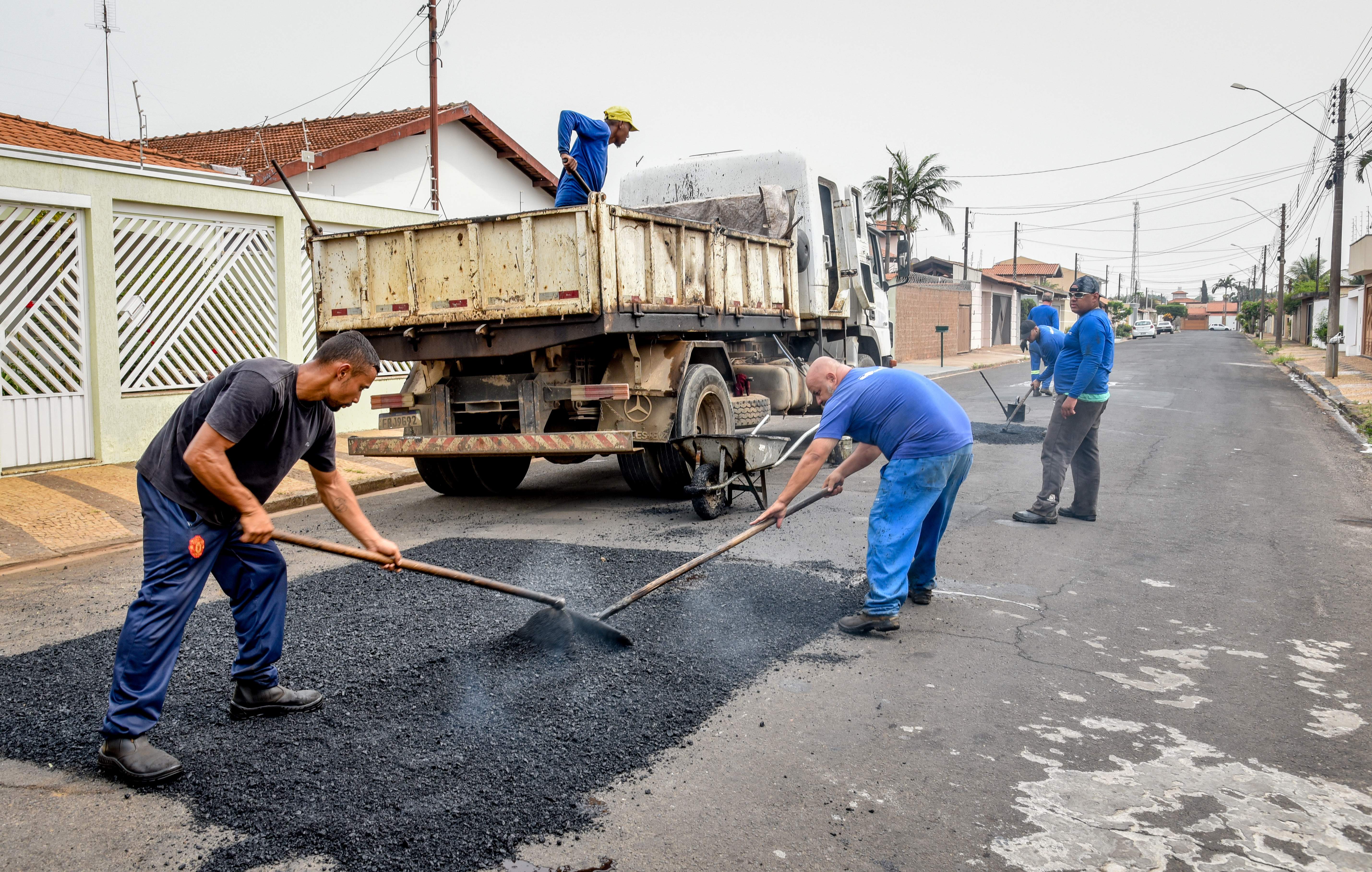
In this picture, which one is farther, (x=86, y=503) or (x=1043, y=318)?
(x=1043, y=318)

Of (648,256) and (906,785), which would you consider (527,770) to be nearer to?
(906,785)

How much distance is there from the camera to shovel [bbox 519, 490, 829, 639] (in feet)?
14.7

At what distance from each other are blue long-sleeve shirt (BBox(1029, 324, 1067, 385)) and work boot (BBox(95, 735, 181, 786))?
752 cm

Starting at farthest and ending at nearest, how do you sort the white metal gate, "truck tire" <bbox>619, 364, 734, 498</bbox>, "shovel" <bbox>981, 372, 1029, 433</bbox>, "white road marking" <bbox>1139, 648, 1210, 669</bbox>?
"shovel" <bbox>981, 372, 1029, 433</bbox> → the white metal gate → "truck tire" <bbox>619, 364, 734, 498</bbox> → "white road marking" <bbox>1139, 648, 1210, 669</bbox>

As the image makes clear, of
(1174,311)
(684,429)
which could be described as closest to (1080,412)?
(684,429)

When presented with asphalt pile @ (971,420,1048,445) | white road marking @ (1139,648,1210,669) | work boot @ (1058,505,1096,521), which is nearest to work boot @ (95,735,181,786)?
white road marking @ (1139,648,1210,669)

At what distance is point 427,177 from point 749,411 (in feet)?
45.0

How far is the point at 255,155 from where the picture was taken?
64.4ft

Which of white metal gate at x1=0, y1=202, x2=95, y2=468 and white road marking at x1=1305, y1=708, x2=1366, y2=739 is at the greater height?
white metal gate at x1=0, y1=202, x2=95, y2=468

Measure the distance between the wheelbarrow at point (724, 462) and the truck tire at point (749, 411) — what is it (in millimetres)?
1093

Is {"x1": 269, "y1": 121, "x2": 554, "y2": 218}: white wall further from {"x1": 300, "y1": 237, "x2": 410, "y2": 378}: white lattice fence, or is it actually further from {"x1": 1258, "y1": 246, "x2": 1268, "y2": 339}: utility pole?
{"x1": 1258, "y1": 246, "x2": 1268, "y2": 339}: utility pole

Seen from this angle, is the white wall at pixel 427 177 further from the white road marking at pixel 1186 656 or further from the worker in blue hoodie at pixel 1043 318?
the white road marking at pixel 1186 656

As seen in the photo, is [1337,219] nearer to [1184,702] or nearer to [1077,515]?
[1077,515]

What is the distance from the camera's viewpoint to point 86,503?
8.19 metres
